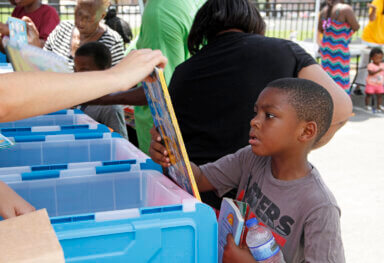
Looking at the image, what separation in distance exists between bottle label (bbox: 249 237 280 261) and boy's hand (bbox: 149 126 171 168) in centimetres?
33

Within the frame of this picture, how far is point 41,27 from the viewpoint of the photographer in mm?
4363

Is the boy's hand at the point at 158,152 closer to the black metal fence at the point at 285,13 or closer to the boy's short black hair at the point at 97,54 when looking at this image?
the boy's short black hair at the point at 97,54

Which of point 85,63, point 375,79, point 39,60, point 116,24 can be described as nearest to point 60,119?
point 39,60

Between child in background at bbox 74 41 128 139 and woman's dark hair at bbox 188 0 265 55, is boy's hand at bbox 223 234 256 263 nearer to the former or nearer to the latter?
woman's dark hair at bbox 188 0 265 55

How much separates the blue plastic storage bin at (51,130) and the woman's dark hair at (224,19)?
536 millimetres

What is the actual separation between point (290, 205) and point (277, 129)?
0.77 ft

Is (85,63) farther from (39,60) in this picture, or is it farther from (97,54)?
(39,60)

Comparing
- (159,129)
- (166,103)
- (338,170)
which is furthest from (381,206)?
(166,103)

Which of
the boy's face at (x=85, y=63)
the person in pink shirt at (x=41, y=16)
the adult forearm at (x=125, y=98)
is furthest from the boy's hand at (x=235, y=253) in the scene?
the person in pink shirt at (x=41, y=16)

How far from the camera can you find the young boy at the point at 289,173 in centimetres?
129

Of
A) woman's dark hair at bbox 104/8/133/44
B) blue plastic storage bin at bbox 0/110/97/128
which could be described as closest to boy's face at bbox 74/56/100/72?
blue plastic storage bin at bbox 0/110/97/128

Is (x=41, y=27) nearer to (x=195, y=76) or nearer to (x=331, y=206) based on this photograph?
(x=195, y=76)

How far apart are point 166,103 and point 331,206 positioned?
573 millimetres

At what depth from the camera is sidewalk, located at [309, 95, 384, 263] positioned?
319 centimetres
